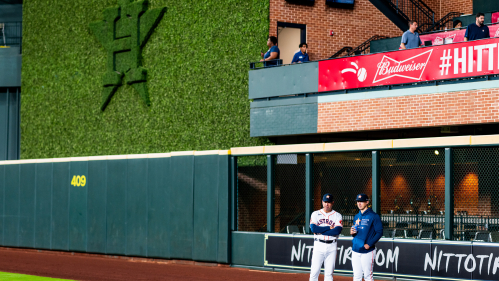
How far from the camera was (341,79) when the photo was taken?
55.2 ft

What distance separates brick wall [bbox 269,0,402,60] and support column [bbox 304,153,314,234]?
626 centimetres

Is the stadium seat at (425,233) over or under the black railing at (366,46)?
under

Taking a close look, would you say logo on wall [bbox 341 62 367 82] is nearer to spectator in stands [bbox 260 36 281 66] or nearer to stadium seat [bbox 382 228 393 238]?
spectator in stands [bbox 260 36 281 66]

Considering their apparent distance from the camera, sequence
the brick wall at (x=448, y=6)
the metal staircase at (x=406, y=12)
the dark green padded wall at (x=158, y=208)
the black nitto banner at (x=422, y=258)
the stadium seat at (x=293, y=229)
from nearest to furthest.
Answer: the black nitto banner at (x=422, y=258) → the stadium seat at (x=293, y=229) → the dark green padded wall at (x=158, y=208) → the metal staircase at (x=406, y=12) → the brick wall at (x=448, y=6)

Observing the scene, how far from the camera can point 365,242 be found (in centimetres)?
963

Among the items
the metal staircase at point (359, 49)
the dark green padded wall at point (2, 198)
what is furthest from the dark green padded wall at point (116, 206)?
the metal staircase at point (359, 49)

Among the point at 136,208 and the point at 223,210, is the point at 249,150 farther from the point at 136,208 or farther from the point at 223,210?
the point at 136,208

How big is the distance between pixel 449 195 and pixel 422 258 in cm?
138

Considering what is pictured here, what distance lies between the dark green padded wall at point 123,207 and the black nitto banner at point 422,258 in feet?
8.32

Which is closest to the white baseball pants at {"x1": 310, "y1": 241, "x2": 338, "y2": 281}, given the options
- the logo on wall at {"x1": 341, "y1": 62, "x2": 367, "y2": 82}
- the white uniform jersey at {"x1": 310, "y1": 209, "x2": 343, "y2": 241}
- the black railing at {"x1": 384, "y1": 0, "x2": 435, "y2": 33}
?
the white uniform jersey at {"x1": 310, "y1": 209, "x2": 343, "y2": 241}

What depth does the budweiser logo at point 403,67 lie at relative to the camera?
1532 cm

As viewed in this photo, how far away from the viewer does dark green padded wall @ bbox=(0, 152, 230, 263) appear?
16.5m

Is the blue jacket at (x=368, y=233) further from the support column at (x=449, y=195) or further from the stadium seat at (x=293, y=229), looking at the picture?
the stadium seat at (x=293, y=229)

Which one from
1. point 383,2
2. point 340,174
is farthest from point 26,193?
point 383,2
